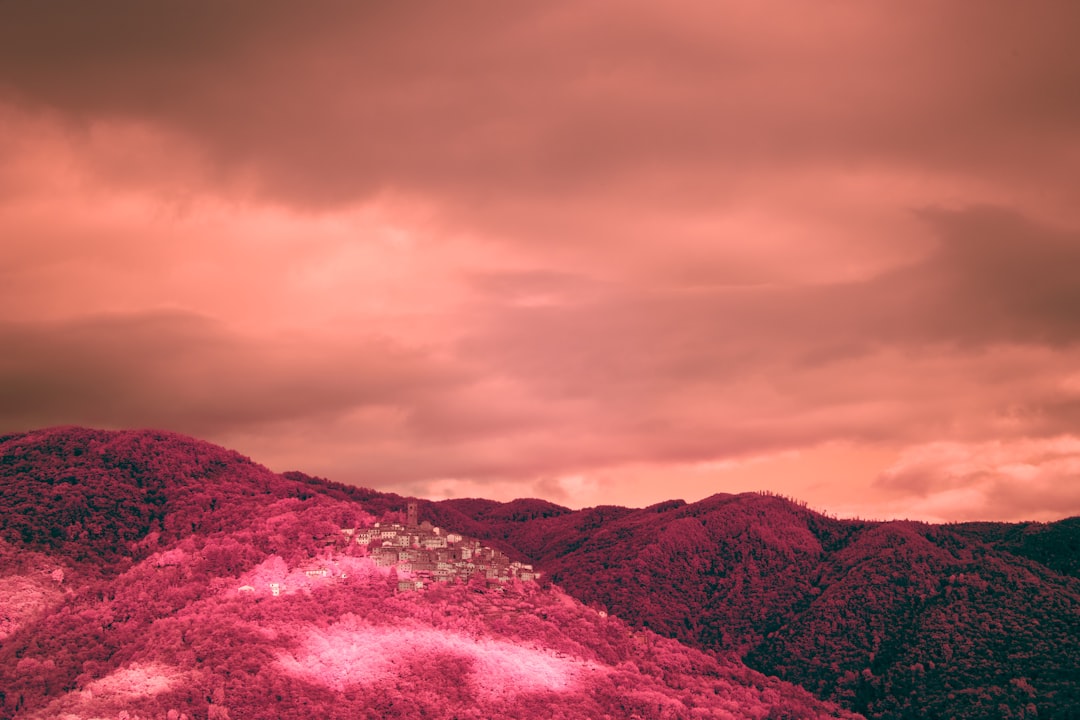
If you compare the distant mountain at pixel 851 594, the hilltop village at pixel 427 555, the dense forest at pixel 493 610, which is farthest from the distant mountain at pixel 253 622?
the distant mountain at pixel 851 594

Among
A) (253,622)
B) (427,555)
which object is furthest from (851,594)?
(253,622)

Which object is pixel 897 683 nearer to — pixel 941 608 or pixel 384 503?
pixel 941 608

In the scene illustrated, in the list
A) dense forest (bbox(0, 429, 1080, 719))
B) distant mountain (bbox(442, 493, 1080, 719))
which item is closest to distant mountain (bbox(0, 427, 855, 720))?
dense forest (bbox(0, 429, 1080, 719))

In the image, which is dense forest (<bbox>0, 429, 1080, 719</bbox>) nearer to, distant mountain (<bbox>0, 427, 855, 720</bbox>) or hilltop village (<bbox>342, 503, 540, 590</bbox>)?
distant mountain (<bbox>0, 427, 855, 720</bbox>)

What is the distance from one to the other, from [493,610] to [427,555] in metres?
11.5

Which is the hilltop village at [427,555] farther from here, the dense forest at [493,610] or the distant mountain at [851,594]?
the distant mountain at [851,594]

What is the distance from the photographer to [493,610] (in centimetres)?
11806

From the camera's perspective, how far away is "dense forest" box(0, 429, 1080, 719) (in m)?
98.2

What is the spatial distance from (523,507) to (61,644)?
331 feet

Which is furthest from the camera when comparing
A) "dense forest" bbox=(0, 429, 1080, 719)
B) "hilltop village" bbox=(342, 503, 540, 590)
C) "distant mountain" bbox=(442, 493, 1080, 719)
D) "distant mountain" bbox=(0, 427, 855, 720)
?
"distant mountain" bbox=(442, 493, 1080, 719)

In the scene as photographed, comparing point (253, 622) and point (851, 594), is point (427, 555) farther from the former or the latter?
point (851, 594)

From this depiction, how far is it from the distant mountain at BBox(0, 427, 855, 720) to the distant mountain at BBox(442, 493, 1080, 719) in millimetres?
8725

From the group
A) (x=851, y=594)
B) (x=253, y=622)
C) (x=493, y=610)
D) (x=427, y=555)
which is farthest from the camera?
(x=851, y=594)

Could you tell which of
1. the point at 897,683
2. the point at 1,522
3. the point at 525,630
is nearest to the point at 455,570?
the point at 525,630
